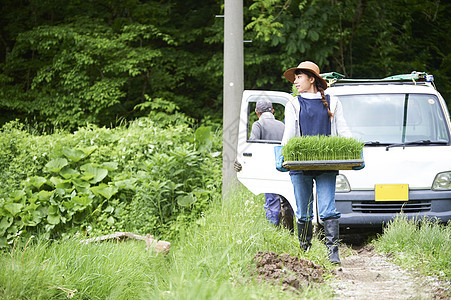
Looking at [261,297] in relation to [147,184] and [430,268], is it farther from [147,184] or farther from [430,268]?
[147,184]

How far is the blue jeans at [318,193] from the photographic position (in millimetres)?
5609

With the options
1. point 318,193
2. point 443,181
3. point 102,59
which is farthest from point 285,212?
point 102,59

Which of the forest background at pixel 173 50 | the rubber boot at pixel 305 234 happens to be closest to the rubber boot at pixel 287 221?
the rubber boot at pixel 305 234

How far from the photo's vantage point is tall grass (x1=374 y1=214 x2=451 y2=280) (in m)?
5.44

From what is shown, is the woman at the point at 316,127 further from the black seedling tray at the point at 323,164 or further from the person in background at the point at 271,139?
the person in background at the point at 271,139

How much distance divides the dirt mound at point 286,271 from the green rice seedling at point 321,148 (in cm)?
90

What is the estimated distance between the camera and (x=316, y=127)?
220 inches

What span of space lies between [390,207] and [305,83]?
7.57 ft

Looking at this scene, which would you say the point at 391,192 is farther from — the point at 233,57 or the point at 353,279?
the point at 233,57

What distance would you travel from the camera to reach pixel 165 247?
8.41 m

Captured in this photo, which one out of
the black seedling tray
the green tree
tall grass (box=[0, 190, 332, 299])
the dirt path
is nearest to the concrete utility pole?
tall grass (box=[0, 190, 332, 299])

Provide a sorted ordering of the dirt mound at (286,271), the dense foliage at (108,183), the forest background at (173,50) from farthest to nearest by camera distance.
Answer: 1. the forest background at (173,50)
2. the dense foliage at (108,183)
3. the dirt mound at (286,271)

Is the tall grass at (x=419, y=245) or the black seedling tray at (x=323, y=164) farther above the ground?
the black seedling tray at (x=323, y=164)

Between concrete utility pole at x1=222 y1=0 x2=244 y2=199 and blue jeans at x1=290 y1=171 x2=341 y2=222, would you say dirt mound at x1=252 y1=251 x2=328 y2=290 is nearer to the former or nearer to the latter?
blue jeans at x1=290 y1=171 x2=341 y2=222
